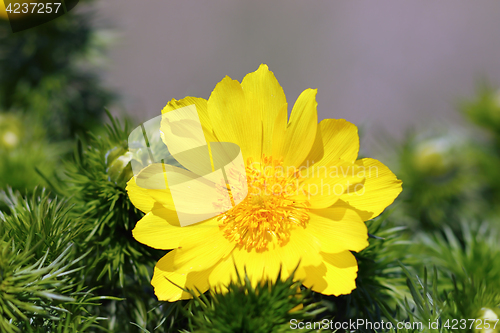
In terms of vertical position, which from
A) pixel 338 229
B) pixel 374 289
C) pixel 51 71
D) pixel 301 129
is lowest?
pixel 374 289

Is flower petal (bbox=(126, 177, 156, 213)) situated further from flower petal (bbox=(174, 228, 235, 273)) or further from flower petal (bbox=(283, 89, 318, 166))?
flower petal (bbox=(283, 89, 318, 166))

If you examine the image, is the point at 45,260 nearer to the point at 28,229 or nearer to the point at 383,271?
the point at 28,229

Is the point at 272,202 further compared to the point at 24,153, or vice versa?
the point at 24,153

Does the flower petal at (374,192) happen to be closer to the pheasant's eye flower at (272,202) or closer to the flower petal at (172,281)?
the pheasant's eye flower at (272,202)

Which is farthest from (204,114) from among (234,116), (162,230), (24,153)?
(24,153)

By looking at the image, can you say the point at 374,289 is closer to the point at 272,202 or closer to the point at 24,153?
the point at 272,202
